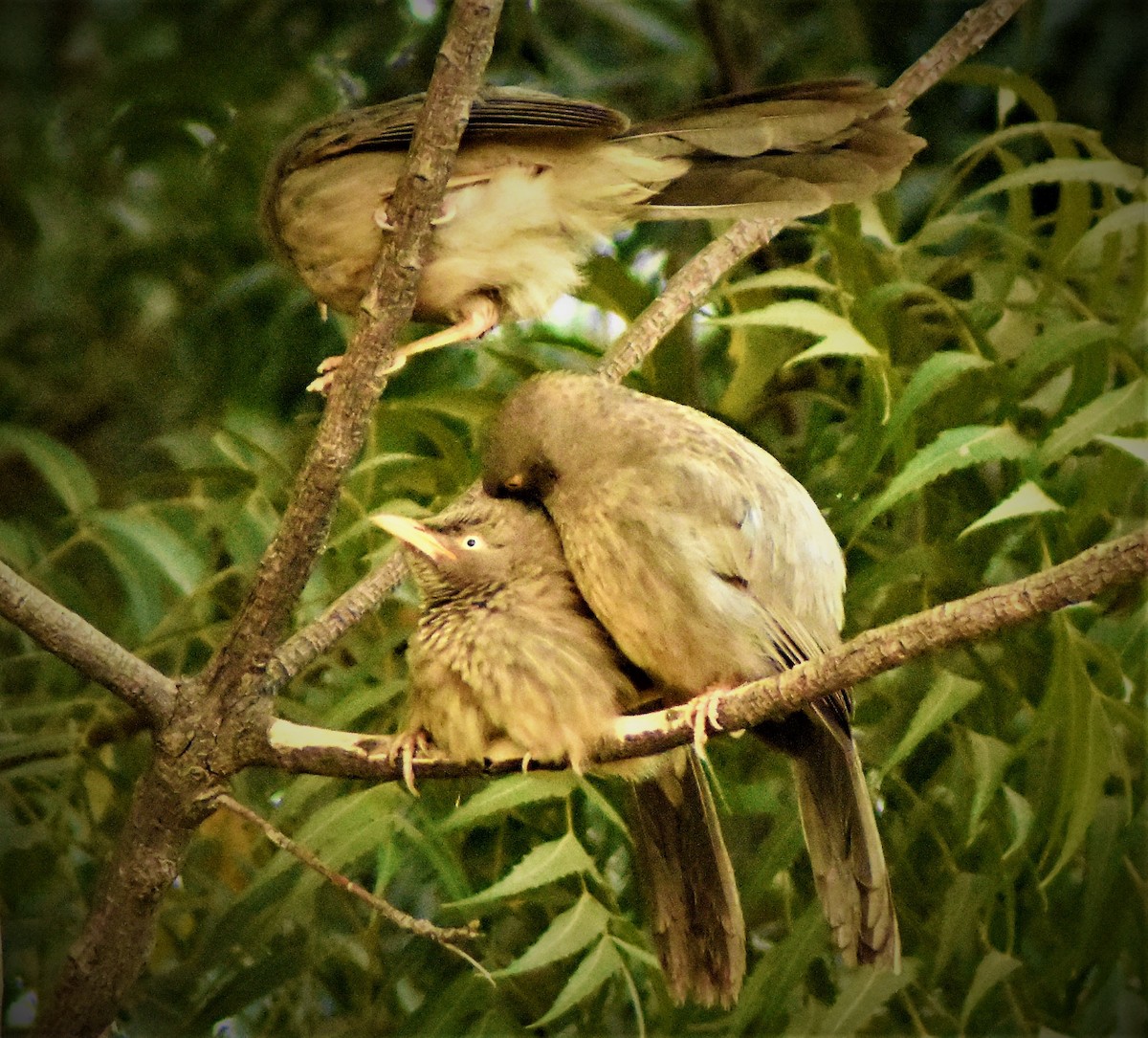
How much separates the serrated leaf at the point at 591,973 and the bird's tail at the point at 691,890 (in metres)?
0.06

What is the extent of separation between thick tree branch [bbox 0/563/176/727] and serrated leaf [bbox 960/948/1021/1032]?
29.7 inches

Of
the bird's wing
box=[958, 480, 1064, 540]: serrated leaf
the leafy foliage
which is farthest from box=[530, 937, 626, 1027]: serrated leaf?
the bird's wing

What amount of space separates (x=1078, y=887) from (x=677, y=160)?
31.5 inches

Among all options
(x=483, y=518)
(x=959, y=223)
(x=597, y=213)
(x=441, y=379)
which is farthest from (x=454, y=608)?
(x=959, y=223)

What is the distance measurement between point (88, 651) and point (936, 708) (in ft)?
2.35

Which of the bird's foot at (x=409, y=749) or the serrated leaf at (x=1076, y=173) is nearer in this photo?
the bird's foot at (x=409, y=749)

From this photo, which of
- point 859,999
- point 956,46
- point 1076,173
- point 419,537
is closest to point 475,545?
point 419,537

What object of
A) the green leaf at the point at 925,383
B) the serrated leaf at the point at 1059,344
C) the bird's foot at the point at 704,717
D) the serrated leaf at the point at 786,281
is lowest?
the bird's foot at the point at 704,717

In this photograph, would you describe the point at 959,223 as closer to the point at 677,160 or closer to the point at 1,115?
the point at 677,160

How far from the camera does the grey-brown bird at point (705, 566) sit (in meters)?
1.07

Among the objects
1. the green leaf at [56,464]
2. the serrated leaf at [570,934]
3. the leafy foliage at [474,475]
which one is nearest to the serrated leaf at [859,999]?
the leafy foliage at [474,475]

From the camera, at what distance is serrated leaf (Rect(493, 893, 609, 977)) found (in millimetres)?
1238

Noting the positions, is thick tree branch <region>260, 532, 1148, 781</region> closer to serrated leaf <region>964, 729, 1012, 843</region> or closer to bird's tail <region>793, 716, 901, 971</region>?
bird's tail <region>793, 716, 901, 971</region>

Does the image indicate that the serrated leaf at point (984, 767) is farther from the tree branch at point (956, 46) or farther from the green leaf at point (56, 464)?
the green leaf at point (56, 464)
